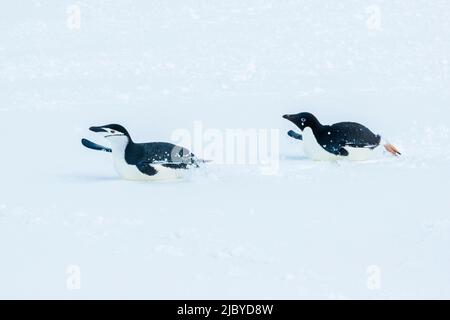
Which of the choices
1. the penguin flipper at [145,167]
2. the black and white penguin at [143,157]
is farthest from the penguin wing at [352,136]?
the penguin flipper at [145,167]

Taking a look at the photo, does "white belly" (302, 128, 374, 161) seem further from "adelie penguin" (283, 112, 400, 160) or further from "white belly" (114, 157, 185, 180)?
"white belly" (114, 157, 185, 180)

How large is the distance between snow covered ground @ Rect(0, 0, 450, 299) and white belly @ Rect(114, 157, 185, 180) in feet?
0.37

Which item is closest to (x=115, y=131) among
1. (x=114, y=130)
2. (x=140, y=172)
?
(x=114, y=130)

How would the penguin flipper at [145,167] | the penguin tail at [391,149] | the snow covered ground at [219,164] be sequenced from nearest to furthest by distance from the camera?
the snow covered ground at [219,164], the penguin flipper at [145,167], the penguin tail at [391,149]

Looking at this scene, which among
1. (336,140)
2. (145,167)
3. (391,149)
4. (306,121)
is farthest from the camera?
(391,149)

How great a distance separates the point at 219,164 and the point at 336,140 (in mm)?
1363

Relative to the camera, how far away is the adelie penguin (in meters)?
10.3

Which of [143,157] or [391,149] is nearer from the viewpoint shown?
[143,157]

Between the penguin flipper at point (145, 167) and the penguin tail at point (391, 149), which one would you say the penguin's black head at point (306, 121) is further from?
the penguin flipper at point (145, 167)

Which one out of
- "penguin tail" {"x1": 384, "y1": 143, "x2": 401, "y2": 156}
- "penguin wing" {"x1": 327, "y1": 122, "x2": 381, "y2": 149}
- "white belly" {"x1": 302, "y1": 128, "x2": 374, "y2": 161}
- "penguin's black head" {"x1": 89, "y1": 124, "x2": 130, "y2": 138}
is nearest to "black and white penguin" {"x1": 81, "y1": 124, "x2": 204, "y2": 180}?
"penguin's black head" {"x1": 89, "y1": 124, "x2": 130, "y2": 138}

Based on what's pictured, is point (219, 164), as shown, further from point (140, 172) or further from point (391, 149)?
point (391, 149)

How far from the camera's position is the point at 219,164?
10312 mm

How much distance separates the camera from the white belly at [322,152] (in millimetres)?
10305

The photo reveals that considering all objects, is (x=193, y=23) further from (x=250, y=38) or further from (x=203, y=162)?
(x=203, y=162)
